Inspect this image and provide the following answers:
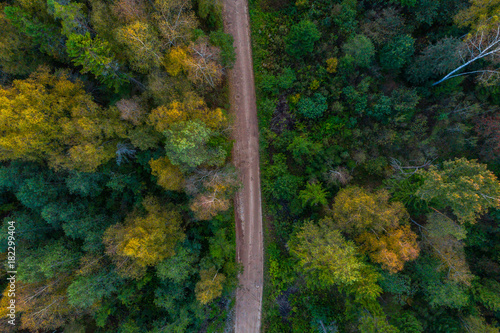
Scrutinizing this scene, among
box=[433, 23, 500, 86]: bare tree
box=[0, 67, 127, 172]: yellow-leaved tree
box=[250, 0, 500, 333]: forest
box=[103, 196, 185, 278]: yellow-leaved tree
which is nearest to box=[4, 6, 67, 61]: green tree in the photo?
box=[0, 67, 127, 172]: yellow-leaved tree

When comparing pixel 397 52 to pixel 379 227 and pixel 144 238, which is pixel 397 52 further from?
pixel 144 238

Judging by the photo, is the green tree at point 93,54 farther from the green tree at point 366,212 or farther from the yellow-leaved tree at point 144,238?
the green tree at point 366,212

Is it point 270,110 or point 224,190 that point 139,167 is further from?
point 270,110

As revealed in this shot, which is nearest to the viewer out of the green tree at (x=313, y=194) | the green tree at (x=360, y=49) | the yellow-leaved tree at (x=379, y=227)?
the yellow-leaved tree at (x=379, y=227)

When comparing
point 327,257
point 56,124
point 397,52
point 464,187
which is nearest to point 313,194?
point 327,257

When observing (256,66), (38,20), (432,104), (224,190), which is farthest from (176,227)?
(432,104)

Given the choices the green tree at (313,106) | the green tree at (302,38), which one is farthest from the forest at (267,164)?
the green tree at (313,106)
